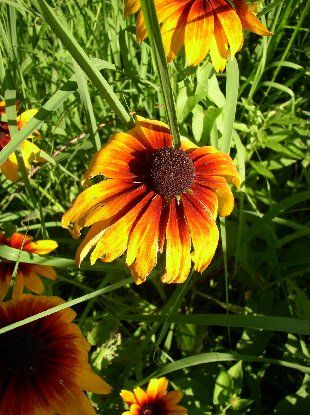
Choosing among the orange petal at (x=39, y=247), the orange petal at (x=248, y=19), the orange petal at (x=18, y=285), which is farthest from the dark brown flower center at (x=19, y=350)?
the orange petal at (x=248, y=19)

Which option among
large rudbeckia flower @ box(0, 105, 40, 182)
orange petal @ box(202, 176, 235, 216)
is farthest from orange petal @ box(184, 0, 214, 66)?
large rudbeckia flower @ box(0, 105, 40, 182)

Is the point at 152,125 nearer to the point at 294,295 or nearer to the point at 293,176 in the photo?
the point at 294,295

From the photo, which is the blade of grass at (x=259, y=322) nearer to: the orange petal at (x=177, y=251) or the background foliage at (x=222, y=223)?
the orange petal at (x=177, y=251)

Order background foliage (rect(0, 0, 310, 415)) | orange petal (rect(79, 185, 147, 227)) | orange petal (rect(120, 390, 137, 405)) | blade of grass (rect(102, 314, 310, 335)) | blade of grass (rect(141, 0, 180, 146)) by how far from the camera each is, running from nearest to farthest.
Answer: blade of grass (rect(141, 0, 180, 146)), blade of grass (rect(102, 314, 310, 335)), orange petal (rect(79, 185, 147, 227)), orange petal (rect(120, 390, 137, 405)), background foliage (rect(0, 0, 310, 415))

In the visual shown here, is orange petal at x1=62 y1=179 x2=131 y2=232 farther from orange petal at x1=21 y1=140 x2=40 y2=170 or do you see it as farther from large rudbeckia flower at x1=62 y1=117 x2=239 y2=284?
orange petal at x1=21 y1=140 x2=40 y2=170

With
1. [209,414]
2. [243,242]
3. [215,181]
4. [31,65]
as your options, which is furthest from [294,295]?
[31,65]
